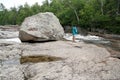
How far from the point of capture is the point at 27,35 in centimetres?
1981

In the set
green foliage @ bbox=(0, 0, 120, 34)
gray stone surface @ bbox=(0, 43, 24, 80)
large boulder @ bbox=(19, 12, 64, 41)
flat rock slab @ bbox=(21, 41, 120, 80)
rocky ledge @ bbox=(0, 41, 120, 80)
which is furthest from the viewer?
green foliage @ bbox=(0, 0, 120, 34)

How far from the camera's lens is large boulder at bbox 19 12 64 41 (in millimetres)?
19886

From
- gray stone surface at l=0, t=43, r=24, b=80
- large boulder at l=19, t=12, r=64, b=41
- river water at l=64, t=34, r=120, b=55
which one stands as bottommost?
river water at l=64, t=34, r=120, b=55

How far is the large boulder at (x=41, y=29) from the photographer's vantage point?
1989 cm

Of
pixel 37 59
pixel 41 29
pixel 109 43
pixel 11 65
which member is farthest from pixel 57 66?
pixel 109 43

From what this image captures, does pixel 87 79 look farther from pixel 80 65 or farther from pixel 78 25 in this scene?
pixel 78 25

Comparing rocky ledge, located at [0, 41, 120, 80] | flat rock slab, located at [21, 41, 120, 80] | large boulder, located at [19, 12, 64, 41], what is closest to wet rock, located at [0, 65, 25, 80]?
rocky ledge, located at [0, 41, 120, 80]

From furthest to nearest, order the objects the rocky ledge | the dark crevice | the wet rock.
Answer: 1. the dark crevice
2. the wet rock
3. the rocky ledge

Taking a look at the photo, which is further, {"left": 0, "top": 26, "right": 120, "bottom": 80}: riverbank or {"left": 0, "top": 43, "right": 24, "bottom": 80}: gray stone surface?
{"left": 0, "top": 43, "right": 24, "bottom": 80}: gray stone surface

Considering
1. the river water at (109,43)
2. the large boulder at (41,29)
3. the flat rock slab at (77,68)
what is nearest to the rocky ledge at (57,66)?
the flat rock slab at (77,68)

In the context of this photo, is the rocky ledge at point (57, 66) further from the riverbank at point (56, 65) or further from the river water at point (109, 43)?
the river water at point (109, 43)

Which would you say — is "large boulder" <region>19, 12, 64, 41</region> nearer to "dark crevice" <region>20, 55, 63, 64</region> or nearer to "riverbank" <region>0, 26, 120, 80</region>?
"riverbank" <region>0, 26, 120, 80</region>

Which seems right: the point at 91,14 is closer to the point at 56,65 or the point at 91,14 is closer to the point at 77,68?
the point at 56,65

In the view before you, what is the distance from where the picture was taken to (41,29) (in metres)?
20.6
